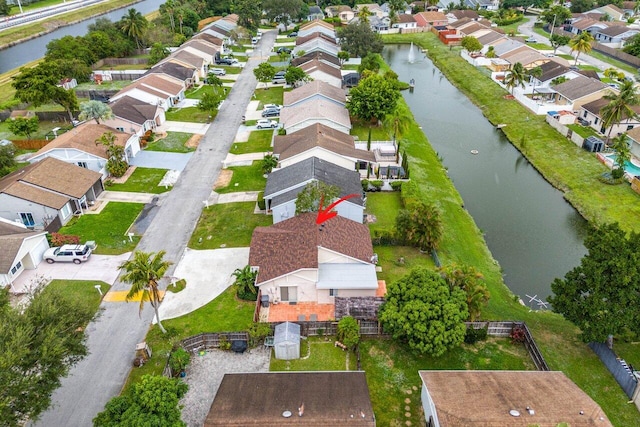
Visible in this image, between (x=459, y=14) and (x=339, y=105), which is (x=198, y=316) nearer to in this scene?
(x=339, y=105)

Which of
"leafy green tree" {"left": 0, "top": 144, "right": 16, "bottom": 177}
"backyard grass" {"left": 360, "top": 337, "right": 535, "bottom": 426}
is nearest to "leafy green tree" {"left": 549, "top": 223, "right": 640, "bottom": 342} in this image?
"backyard grass" {"left": 360, "top": 337, "right": 535, "bottom": 426}

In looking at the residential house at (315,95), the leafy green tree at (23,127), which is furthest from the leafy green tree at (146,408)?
the leafy green tree at (23,127)

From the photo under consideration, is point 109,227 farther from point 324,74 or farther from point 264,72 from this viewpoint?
point 324,74

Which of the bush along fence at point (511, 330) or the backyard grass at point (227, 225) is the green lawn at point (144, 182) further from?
the bush along fence at point (511, 330)

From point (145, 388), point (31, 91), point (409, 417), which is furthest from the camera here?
point (31, 91)

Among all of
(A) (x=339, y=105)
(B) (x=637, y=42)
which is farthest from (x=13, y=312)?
(B) (x=637, y=42)
